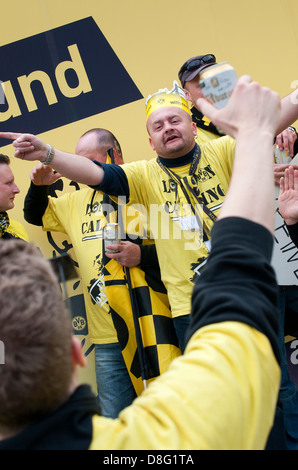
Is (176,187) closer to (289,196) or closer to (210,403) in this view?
(289,196)

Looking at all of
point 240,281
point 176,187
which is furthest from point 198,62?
point 240,281

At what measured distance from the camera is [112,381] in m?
2.70

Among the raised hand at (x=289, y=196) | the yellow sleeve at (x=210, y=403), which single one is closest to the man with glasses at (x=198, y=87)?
the raised hand at (x=289, y=196)

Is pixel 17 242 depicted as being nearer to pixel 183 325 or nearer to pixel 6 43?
pixel 183 325

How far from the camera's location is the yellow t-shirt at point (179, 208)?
2.34 m

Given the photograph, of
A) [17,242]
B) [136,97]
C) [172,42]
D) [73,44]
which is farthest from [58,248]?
[17,242]

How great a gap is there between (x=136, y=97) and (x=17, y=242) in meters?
2.63

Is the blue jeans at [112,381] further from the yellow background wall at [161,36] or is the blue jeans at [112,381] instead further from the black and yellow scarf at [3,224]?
the yellow background wall at [161,36]

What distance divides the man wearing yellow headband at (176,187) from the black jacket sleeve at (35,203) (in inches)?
22.9

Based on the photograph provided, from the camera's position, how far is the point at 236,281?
806mm

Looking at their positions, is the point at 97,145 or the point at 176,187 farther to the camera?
the point at 97,145

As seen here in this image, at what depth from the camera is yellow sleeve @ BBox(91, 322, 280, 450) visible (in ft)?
2.36

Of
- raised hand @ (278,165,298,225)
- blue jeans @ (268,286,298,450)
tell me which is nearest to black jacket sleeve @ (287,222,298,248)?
raised hand @ (278,165,298,225)

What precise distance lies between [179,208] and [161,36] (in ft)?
5.02
